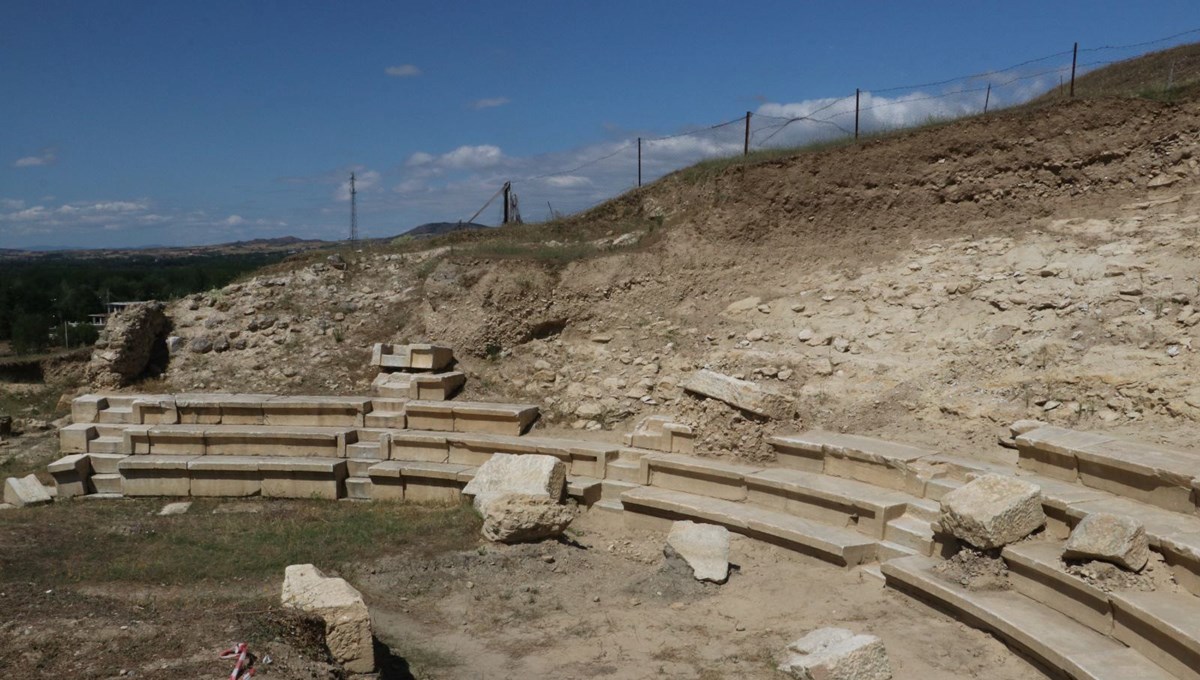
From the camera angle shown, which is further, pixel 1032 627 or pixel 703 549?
pixel 703 549

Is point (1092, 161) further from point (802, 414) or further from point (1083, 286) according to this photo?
point (802, 414)

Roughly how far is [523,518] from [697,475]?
7.50 ft

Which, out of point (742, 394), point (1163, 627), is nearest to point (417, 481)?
point (742, 394)

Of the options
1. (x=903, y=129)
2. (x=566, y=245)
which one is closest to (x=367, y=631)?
(x=566, y=245)

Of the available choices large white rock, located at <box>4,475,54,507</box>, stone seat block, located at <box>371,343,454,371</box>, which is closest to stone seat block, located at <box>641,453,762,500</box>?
stone seat block, located at <box>371,343,454,371</box>

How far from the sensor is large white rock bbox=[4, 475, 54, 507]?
37.7 feet

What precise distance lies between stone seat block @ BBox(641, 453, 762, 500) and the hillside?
40 centimetres

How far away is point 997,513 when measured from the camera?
7266mm

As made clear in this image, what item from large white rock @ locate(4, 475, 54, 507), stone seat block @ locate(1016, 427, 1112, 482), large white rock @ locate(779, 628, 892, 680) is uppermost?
stone seat block @ locate(1016, 427, 1112, 482)

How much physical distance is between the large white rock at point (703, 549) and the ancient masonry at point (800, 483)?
829mm

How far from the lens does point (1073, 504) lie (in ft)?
24.3

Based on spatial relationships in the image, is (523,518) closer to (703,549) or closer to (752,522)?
(703,549)

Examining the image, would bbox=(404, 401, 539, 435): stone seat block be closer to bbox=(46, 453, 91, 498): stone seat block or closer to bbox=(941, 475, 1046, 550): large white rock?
bbox=(46, 453, 91, 498): stone seat block

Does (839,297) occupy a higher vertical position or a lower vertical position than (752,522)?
higher
